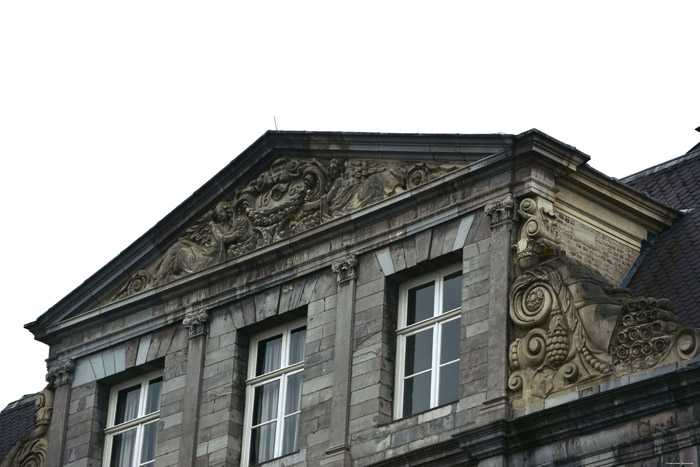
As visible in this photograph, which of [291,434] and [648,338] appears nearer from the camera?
[648,338]

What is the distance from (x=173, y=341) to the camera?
29.3 m

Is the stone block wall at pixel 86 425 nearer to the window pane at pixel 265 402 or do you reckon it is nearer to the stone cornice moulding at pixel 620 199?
the window pane at pixel 265 402

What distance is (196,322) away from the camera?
94.8 ft

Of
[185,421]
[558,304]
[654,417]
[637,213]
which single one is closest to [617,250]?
[637,213]

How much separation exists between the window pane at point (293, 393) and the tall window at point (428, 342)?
6.10 feet

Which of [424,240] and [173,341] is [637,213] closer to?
[424,240]

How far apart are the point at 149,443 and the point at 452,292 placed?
5.90 meters

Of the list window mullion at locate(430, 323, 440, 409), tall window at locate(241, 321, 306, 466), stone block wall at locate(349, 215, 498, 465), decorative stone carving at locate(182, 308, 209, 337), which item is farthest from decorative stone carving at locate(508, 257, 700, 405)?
decorative stone carving at locate(182, 308, 209, 337)

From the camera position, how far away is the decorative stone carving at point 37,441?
101 feet

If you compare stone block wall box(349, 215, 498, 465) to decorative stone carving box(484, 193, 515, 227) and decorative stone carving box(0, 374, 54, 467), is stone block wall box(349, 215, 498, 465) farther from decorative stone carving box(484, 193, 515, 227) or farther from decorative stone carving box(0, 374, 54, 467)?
decorative stone carving box(0, 374, 54, 467)

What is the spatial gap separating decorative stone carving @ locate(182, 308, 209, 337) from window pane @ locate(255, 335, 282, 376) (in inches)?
38.9

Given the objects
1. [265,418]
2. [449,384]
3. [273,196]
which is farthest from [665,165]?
[265,418]

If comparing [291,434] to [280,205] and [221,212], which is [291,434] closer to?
[280,205]

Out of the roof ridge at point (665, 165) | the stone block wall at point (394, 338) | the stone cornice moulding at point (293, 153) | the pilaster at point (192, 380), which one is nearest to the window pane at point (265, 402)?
the pilaster at point (192, 380)
